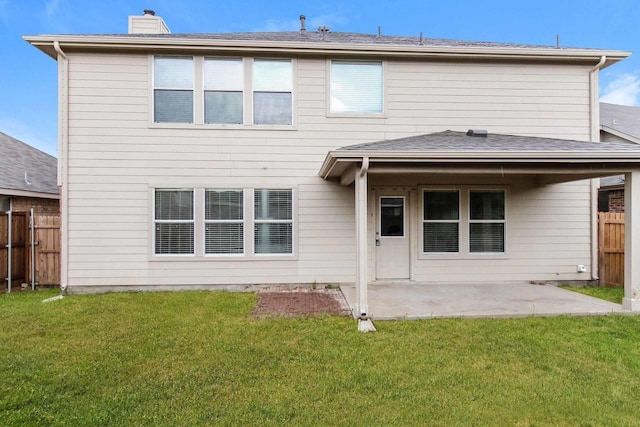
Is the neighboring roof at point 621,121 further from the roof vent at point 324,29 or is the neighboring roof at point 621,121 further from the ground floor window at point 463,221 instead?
the roof vent at point 324,29

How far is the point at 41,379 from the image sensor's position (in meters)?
3.38

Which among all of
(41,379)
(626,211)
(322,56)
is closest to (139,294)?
(41,379)

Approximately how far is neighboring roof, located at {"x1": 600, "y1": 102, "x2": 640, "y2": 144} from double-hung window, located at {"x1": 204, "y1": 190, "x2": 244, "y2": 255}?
11225mm

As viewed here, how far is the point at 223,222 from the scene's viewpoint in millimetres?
7340

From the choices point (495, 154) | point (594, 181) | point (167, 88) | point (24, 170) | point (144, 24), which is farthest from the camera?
point (24, 170)

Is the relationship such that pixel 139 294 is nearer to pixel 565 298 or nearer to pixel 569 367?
pixel 569 367

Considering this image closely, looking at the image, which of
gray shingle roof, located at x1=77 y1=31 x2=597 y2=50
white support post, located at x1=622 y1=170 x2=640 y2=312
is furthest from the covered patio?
gray shingle roof, located at x1=77 y1=31 x2=597 y2=50

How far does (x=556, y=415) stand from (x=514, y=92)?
6.93 m

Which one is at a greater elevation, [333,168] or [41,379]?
[333,168]

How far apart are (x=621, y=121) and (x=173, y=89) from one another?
1442cm

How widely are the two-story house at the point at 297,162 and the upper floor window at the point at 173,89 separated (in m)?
0.03

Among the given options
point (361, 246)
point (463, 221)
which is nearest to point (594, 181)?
point (463, 221)

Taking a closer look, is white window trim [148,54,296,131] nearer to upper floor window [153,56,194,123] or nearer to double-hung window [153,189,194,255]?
upper floor window [153,56,194,123]

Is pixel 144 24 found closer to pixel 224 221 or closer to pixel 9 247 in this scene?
pixel 224 221
